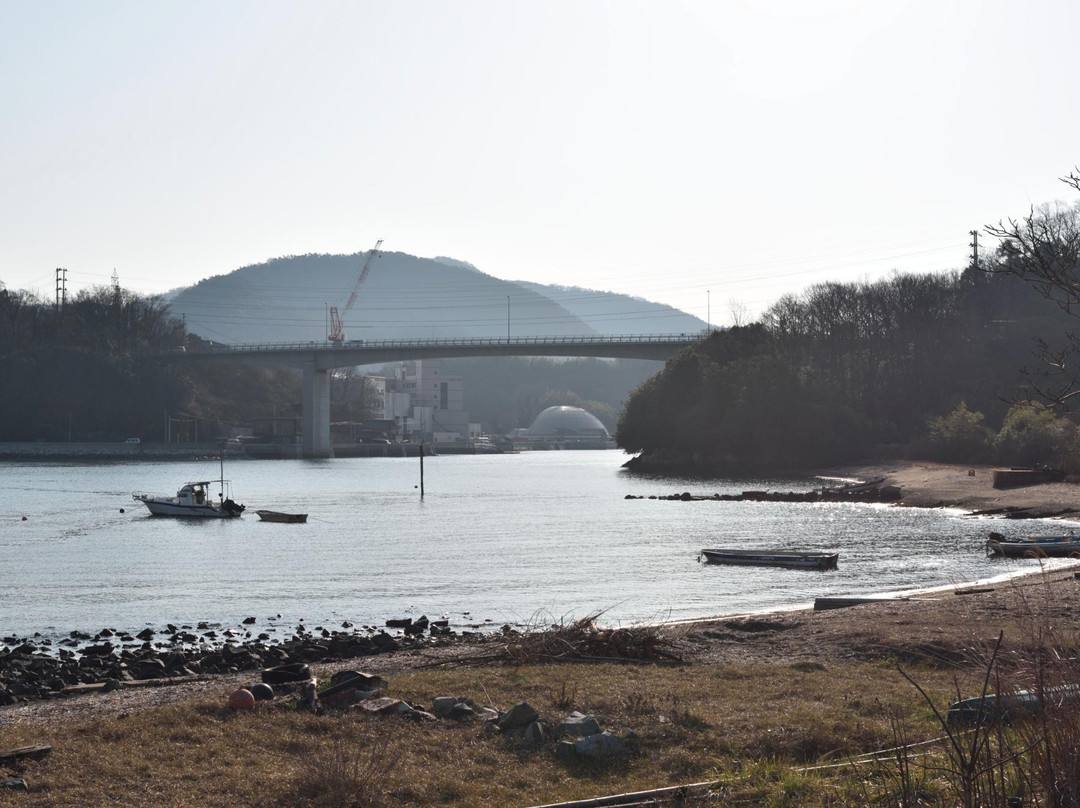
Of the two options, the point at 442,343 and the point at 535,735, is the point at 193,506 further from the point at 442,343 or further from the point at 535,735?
the point at 442,343

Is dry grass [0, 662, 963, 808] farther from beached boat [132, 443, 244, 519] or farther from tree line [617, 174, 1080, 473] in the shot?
tree line [617, 174, 1080, 473]

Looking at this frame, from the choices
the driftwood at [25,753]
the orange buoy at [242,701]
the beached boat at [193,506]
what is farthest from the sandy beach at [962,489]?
the driftwood at [25,753]

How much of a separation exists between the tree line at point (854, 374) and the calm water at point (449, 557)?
71.4ft

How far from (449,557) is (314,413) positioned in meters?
124

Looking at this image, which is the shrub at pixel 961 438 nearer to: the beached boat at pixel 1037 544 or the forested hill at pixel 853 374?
the forested hill at pixel 853 374

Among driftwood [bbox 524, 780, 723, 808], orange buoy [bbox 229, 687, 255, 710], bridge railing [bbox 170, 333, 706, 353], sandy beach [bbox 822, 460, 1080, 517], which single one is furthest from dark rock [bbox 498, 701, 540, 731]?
bridge railing [bbox 170, 333, 706, 353]

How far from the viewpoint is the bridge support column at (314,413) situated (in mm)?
167250

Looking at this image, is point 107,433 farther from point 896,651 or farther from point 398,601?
point 896,651

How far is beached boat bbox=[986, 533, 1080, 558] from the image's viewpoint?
41.2m

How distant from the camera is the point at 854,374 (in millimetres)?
116312

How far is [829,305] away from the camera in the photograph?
119 m

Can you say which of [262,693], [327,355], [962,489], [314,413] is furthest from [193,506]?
[327,355]

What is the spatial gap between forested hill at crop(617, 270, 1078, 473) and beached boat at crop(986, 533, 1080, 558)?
5586 cm

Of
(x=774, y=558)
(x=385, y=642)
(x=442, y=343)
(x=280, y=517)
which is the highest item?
(x=442, y=343)
